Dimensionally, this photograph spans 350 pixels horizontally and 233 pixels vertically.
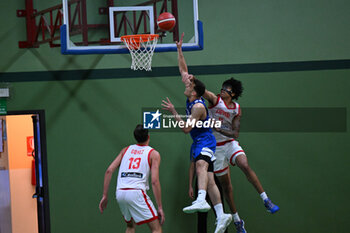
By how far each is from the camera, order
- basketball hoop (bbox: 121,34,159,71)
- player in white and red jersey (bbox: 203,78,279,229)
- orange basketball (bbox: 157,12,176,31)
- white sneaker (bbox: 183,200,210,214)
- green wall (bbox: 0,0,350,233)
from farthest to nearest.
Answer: green wall (bbox: 0,0,350,233)
player in white and red jersey (bbox: 203,78,279,229)
basketball hoop (bbox: 121,34,159,71)
orange basketball (bbox: 157,12,176,31)
white sneaker (bbox: 183,200,210,214)

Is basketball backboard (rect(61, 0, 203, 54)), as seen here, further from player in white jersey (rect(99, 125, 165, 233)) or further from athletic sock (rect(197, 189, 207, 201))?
athletic sock (rect(197, 189, 207, 201))

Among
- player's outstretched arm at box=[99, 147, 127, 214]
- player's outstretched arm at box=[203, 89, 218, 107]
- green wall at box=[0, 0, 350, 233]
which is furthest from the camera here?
green wall at box=[0, 0, 350, 233]

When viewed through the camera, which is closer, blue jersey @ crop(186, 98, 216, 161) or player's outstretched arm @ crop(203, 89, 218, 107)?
blue jersey @ crop(186, 98, 216, 161)

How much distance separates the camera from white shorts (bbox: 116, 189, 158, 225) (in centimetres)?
591

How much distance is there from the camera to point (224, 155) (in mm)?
6977

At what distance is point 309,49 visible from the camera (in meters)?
7.90

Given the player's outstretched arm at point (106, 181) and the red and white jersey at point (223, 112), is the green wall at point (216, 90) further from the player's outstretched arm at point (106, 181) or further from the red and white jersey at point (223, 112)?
the player's outstretched arm at point (106, 181)

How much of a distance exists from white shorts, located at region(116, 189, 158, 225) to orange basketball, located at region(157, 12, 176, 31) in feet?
7.22

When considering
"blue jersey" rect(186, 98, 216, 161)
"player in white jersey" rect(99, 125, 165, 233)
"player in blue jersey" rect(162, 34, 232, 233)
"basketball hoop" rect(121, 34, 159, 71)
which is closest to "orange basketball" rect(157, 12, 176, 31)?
"basketball hoop" rect(121, 34, 159, 71)

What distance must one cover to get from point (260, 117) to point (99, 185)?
289cm

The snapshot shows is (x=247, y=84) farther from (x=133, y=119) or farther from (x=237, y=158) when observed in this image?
(x=133, y=119)

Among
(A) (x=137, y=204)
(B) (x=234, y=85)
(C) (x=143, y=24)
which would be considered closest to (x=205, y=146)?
(A) (x=137, y=204)

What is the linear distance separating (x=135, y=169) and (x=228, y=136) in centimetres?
153

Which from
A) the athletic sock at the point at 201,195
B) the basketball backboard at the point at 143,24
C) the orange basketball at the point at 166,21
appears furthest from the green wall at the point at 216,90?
the athletic sock at the point at 201,195
